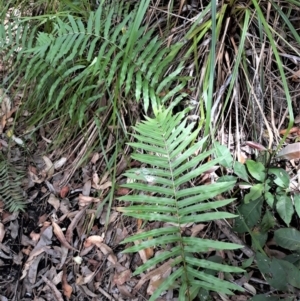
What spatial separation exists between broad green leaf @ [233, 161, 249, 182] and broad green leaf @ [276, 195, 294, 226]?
0.16 meters

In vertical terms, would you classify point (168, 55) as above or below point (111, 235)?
above

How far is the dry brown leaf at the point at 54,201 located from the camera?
2205 millimetres

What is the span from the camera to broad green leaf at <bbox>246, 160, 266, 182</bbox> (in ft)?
5.48

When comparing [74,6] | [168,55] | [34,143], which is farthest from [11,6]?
[168,55]

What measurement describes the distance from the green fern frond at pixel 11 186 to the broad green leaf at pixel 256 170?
1.21 meters

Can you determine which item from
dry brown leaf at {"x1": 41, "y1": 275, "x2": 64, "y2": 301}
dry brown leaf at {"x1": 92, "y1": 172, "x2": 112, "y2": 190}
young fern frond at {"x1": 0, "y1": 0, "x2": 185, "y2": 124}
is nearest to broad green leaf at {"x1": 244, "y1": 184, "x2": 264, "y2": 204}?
young fern frond at {"x1": 0, "y1": 0, "x2": 185, "y2": 124}

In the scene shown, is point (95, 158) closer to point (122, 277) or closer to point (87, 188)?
point (87, 188)

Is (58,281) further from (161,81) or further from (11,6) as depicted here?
(11,6)

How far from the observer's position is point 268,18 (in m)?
1.93

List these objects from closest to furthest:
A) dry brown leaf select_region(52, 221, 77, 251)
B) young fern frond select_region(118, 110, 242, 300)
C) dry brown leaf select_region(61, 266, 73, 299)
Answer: young fern frond select_region(118, 110, 242, 300) → dry brown leaf select_region(61, 266, 73, 299) → dry brown leaf select_region(52, 221, 77, 251)

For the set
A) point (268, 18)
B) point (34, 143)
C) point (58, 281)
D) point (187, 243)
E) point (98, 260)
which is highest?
point (268, 18)

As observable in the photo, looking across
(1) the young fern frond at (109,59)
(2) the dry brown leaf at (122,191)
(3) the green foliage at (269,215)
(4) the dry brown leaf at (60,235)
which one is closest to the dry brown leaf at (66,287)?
(4) the dry brown leaf at (60,235)

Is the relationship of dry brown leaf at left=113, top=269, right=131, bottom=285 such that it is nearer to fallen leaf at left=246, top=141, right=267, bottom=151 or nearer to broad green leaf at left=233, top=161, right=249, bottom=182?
broad green leaf at left=233, top=161, right=249, bottom=182

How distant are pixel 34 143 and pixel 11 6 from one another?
38.0 inches
